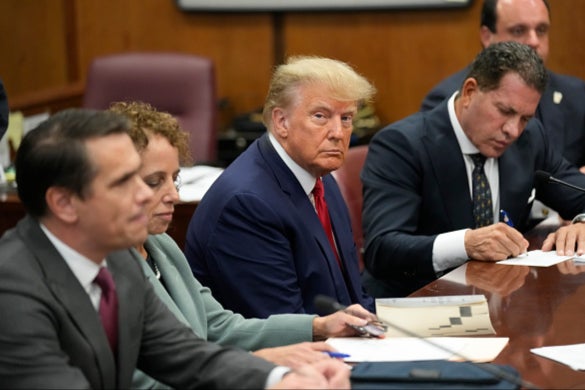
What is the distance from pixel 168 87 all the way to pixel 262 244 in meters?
2.98

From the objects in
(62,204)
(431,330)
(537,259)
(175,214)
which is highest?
(62,204)

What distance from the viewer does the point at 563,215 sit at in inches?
168

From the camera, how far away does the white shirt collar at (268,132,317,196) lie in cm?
324

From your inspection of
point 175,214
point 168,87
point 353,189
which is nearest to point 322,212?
point 353,189

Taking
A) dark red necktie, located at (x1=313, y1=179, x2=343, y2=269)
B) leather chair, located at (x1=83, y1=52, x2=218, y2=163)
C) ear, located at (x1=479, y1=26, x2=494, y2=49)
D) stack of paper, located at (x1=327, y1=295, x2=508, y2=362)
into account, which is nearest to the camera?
stack of paper, located at (x1=327, y1=295, x2=508, y2=362)

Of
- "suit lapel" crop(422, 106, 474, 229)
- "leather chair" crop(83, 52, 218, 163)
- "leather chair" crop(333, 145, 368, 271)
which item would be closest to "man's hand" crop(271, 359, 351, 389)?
"suit lapel" crop(422, 106, 474, 229)

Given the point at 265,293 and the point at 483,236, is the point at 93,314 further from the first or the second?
the point at 483,236

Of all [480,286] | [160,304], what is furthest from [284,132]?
[160,304]

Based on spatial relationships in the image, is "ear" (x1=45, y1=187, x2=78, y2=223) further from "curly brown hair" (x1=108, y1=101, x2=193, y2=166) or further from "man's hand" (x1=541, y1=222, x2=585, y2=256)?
"man's hand" (x1=541, y1=222, x2=585, y2=256)

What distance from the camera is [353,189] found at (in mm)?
4227

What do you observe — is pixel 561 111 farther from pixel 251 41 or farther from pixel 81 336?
pixel 81 336

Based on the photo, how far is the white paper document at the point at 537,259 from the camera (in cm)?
348

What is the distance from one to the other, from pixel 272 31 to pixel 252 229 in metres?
3.87

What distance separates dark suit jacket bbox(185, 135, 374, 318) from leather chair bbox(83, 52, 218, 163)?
269 cm
